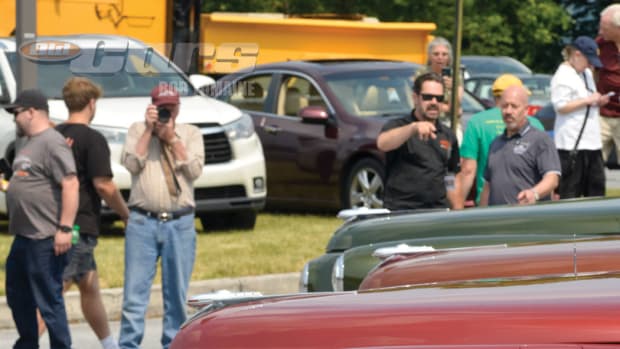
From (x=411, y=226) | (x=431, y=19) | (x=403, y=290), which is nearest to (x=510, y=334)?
(x=403, y=290)

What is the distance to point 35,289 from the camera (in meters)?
8.33

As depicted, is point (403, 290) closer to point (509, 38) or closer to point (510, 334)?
point (510, 334)

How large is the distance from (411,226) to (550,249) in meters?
2.66

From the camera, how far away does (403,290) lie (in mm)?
3797

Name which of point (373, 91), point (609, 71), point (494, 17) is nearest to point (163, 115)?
point (609, 71)

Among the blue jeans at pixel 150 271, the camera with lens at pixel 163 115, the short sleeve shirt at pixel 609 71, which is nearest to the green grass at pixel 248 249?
the blue jeans at pixel 150 271

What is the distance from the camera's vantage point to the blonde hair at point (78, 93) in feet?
29.5

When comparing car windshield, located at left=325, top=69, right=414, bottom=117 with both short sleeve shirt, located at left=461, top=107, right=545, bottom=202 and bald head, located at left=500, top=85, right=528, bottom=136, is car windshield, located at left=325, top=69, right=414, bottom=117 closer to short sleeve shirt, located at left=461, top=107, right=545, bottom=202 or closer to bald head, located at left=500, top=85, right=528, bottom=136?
short sleeve shirt, located at left=461, top=107, right=545, bottom=202

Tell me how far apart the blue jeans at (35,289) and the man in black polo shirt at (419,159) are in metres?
2.07

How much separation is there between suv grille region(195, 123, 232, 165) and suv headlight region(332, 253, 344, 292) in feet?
22.8

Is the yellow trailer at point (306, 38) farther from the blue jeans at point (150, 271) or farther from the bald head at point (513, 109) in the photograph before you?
the blue jeans at point (150, 271)

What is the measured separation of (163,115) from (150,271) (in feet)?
3.02

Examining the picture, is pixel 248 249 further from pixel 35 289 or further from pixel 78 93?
pixel 35 289

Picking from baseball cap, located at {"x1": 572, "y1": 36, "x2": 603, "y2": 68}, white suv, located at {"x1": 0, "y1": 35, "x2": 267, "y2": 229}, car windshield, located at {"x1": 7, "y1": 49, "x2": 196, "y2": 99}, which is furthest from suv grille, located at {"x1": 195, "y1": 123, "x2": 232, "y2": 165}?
baseball cap, located at {"x1": 572, "y1": 36, "x2": 603, "y2": 68}
